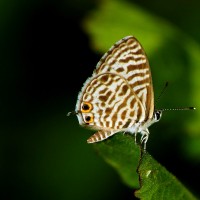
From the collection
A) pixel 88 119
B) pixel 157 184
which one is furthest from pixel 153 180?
pixel 88 119

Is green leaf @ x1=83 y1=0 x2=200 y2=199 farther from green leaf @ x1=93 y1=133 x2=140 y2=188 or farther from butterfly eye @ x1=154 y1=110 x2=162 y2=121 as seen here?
butterfly eye @ x1=154 y1=110 x2=162 y2=121

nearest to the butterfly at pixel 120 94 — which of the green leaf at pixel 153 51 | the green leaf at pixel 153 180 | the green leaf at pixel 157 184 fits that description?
the green leaf at pixel 153 51

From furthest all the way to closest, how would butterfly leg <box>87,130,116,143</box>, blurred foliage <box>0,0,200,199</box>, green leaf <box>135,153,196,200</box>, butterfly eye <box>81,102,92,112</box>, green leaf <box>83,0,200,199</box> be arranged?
1. blurred foliage <box>0,0,200,199</box>
2. butterfly eye <box>81,102,92,112</box>
3. butterfly leg <box>87,130,116,143</box>
4. green leaf <box>83,0,200,199</box>
5. green leaf <box>135,153,196,200</box>

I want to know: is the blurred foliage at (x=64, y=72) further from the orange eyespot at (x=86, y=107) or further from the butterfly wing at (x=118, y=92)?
the orange eyespot at (x=86, y=107)

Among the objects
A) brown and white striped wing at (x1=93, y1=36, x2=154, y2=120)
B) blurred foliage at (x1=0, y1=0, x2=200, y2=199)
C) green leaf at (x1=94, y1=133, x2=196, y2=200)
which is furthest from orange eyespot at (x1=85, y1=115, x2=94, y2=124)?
blurred foliage at (x1=0, y1=0, x2=200, y2=199)

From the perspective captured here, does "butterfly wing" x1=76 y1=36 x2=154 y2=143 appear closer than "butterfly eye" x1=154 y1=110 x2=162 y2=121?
Yes

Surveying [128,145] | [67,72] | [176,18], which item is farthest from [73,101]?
[128,145]

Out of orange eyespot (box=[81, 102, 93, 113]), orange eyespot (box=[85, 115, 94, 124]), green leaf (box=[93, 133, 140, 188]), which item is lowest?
green leaf (box=[93, 133, 140, 188])
